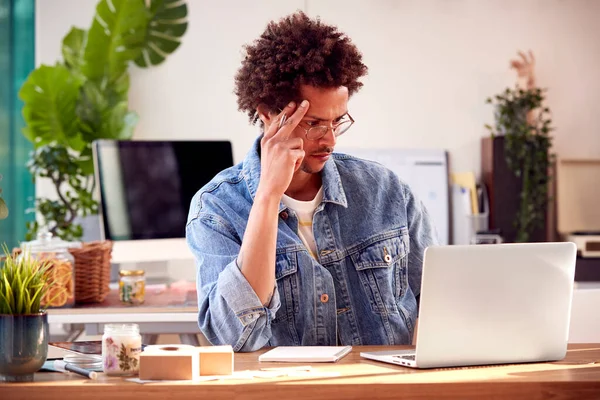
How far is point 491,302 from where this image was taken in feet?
5.31

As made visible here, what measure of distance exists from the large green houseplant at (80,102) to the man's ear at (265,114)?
9.44ft

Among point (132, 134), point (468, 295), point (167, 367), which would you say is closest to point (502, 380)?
point (468, 295)

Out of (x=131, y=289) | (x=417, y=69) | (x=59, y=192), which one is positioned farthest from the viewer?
(x=417, y=69)

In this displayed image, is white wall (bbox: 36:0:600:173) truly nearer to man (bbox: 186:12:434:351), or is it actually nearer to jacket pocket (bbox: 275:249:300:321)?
man (bbox: 186:12:434:351)

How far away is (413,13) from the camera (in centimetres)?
561

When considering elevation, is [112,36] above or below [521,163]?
above

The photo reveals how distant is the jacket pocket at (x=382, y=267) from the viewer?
6.98ft

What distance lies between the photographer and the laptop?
1.59 metres

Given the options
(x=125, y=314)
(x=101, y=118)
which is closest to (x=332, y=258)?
(x=125, y=314)

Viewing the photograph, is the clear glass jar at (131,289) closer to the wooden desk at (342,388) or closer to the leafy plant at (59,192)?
the wooden desk at (342,388)

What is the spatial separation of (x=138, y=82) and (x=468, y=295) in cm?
423

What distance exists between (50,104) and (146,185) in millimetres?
1778

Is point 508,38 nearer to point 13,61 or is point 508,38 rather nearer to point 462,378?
point 13,61

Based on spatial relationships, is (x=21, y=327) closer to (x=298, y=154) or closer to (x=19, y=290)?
(x=19, y=290)
